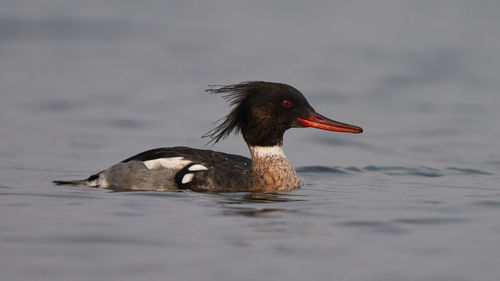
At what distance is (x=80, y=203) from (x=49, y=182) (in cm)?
201

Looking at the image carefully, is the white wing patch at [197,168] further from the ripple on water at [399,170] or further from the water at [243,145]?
the ripple on water at [399,170]

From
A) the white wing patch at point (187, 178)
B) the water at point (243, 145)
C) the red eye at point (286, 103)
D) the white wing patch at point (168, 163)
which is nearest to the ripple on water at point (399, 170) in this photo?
the water at point (243, 145)

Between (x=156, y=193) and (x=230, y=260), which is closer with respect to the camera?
(x=230, y=260)

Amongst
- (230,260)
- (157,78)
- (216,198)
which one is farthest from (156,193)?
(157,78)

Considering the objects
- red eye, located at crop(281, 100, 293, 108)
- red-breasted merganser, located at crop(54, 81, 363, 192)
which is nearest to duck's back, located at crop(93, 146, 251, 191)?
red-breasted merganser, located at crop(54, 81, 363, 192)

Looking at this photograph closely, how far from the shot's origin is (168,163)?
9.61 metres

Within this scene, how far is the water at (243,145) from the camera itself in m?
6.15

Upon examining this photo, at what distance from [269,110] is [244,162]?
28.0 inches

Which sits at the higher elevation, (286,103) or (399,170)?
(286,103)

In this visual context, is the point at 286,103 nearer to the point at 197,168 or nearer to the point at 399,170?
the point at 197,168

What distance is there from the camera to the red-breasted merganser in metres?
9.45

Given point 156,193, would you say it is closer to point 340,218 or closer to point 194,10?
point 340,218

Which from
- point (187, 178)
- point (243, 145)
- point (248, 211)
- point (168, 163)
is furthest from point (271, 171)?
point (243, 145)

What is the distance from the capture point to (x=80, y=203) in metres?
8.24
